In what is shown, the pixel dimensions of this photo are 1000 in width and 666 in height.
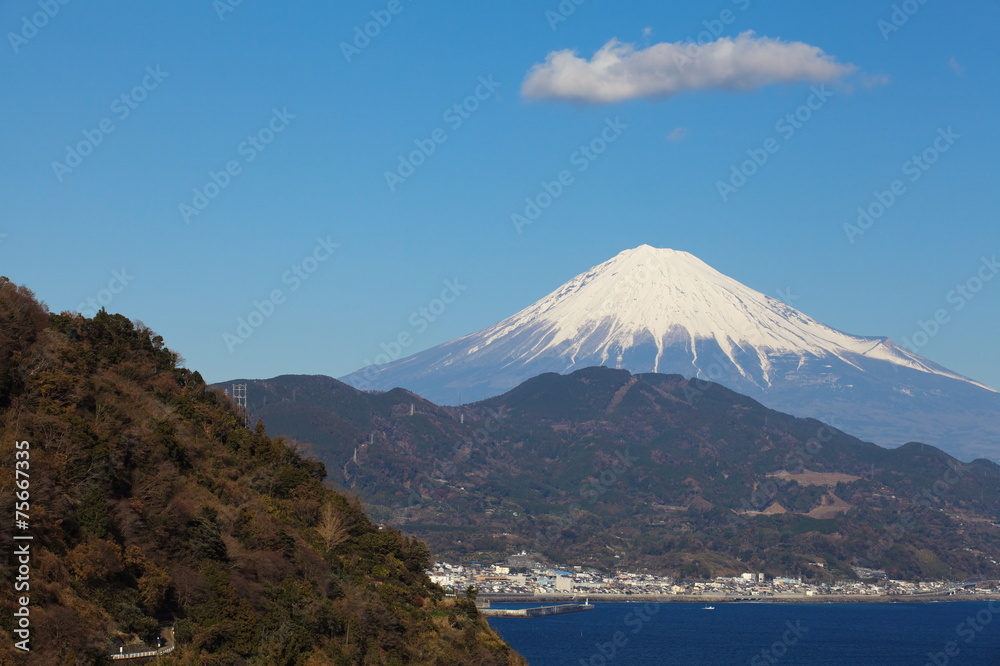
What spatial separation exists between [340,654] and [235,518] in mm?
4839

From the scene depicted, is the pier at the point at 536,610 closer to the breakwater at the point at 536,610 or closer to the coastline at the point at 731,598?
the breakwater at the point at 536,610

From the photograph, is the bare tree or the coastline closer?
the bare tree

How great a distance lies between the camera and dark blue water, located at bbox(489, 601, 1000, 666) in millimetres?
90625

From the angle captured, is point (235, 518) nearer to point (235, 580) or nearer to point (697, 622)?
point (235, 580)

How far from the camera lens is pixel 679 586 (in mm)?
166000

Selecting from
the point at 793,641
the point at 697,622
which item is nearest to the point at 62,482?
the point at 793,641

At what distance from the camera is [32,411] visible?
3397cm
